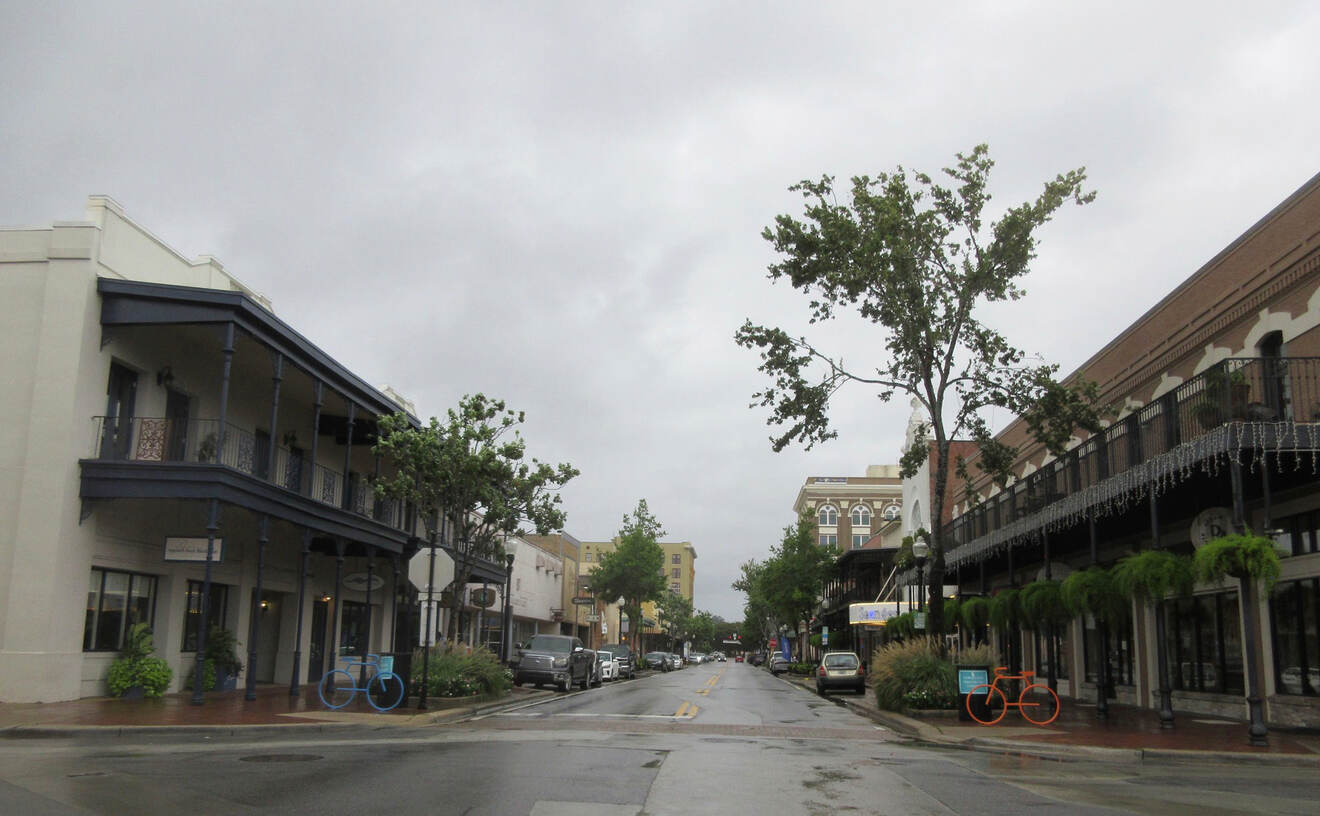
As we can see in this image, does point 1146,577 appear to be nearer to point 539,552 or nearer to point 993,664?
point 993,664

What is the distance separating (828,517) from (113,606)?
8785 cm

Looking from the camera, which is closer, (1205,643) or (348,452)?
(1205,643)

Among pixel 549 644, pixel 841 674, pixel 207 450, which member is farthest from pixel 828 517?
pixel 207 450

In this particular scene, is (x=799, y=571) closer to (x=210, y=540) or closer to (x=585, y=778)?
(x=210, y=540)

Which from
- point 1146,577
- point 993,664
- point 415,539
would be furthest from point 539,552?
point 1146,577

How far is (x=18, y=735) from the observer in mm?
14602

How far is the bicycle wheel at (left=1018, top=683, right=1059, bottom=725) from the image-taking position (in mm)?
19250

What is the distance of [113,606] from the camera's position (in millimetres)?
21312

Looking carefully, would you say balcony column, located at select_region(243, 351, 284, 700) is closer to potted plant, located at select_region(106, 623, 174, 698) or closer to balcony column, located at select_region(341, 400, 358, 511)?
potted plant, located at select_region(106, 623, 174, 698)

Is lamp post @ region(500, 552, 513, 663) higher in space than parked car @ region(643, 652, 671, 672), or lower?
higher

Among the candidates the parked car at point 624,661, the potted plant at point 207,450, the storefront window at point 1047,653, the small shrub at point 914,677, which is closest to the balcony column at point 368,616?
the potted plant at point 207,450

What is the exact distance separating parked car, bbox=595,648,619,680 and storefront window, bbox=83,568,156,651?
2175 cm

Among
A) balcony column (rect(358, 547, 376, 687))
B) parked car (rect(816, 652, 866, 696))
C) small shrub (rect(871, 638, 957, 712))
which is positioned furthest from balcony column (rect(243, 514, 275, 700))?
parked car (rect(816, 652, 866, 696))

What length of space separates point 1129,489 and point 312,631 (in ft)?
76.2
